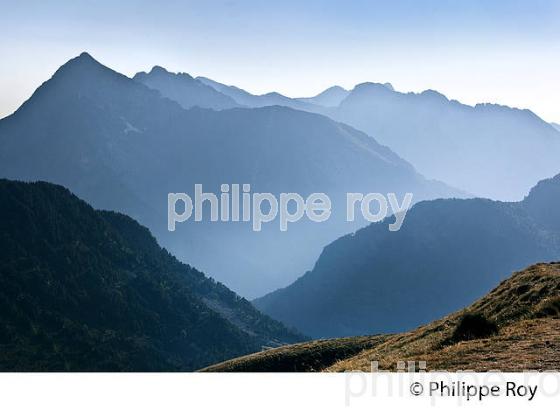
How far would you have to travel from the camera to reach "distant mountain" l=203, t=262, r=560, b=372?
3941 centimetres

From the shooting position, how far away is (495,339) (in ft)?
149

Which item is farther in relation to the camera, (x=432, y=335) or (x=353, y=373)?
(x=432, y=335)

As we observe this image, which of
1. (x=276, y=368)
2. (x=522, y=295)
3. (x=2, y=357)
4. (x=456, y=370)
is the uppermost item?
(x=522, y=295)

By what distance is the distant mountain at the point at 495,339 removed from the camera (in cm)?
3941

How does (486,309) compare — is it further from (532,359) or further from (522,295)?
(532,359)

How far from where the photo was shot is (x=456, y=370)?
1539 inches

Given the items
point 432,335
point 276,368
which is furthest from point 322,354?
point 432,335

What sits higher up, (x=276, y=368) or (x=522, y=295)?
(x=522, y=295)

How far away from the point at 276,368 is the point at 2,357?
482 feet
